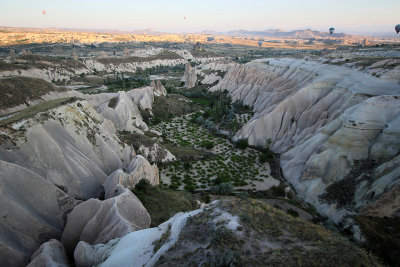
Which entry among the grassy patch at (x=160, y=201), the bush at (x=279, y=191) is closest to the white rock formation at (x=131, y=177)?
the grassy patch at (x=160, y=201)

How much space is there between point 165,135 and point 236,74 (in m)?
37.3

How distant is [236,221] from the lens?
9.93 meters

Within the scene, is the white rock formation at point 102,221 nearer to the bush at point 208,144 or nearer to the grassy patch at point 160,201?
the grassy patch at point 160,201

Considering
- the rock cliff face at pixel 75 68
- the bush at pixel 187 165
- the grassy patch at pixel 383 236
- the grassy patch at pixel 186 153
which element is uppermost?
the rock cliff face at pixel 75 68

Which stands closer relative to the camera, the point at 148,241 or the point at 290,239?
the point at 290,239

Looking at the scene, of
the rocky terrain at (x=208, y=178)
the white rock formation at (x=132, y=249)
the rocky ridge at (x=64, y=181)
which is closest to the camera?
the white rock formation at (x=132, y=249)

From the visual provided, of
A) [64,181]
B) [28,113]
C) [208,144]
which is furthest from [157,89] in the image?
[64,181]

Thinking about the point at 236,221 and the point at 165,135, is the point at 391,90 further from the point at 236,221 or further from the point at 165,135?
the point at 165,135

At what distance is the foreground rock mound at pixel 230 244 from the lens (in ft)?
26.3

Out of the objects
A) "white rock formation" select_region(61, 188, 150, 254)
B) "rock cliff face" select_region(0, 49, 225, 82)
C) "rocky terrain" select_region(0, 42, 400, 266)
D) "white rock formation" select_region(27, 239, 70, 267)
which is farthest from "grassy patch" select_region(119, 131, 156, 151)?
"rock cliff face" select_region(0, 49, 225, 82)

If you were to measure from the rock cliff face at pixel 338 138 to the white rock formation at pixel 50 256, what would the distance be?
19.6m

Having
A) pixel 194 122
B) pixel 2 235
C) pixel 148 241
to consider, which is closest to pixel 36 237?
pixel 2 235

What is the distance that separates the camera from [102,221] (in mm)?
13031

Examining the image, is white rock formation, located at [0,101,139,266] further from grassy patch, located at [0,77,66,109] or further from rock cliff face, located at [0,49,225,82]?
rock cliff face, located at [0,49,225,82]
